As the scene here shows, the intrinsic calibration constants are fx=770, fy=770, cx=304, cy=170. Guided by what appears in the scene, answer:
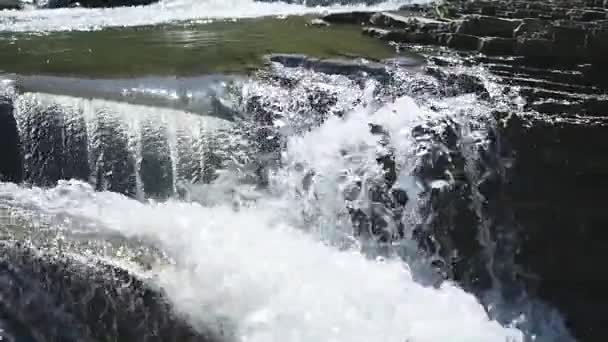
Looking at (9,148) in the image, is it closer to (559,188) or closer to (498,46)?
(559,188)

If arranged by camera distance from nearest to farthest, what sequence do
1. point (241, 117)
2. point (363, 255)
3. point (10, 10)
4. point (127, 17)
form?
point (363, 255) < point (241, 117) < point (127, 17) < point (10, 10)

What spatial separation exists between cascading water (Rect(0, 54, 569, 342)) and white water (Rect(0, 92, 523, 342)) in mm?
14

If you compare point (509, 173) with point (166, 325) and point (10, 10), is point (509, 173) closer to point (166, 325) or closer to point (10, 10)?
point (166, 325)

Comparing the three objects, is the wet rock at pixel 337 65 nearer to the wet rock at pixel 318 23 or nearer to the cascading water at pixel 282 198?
the cascading water at pixel 282 198

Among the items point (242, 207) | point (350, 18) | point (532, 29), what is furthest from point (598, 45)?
point (242, 207)

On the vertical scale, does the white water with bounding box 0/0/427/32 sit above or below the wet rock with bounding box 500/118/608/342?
above

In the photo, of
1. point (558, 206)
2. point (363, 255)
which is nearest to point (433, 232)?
point (363, 255)

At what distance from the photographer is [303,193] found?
6570mm

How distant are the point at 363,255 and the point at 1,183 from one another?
309 centimetres

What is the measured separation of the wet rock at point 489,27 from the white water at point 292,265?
2.19 meters

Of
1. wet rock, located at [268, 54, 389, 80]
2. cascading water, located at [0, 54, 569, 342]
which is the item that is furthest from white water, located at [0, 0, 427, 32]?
cascading water, located at [0, 54, 569, 342]

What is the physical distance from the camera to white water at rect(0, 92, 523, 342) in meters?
5.25

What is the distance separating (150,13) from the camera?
39.1 feet

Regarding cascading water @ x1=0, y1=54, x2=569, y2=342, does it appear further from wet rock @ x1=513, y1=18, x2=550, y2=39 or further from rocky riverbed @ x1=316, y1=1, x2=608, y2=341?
wet rock @ x1=513, y1=18, x2=550, y2=39
